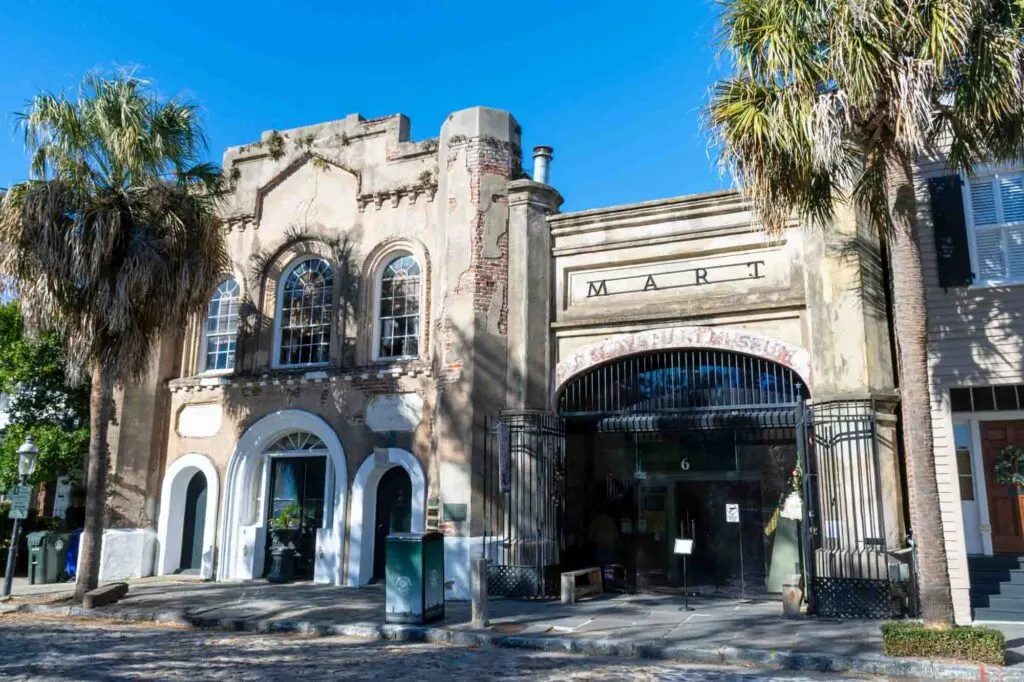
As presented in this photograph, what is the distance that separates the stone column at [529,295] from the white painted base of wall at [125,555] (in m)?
8.25

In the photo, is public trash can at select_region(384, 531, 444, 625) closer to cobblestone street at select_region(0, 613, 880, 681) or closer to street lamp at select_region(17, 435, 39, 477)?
cobblestone street at select_region(0, 613, 880, 681)

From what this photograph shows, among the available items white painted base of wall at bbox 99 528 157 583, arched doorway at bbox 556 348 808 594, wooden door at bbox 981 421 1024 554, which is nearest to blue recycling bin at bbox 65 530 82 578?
white painted base of wall at bbox 99 528 157 583

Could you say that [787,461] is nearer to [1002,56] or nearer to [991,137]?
[991,137]

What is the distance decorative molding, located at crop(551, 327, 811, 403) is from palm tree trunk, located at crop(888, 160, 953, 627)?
359 centimetres

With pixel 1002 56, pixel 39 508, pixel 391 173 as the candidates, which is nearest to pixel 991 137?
pixel 1002 56

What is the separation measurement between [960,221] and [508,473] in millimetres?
7528

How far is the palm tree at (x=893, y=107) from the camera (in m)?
8.89

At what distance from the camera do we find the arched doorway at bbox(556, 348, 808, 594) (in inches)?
531

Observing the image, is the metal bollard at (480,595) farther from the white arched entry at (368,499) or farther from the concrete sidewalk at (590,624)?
the white arched entry at (368,499)

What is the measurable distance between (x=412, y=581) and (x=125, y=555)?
28.0 feet

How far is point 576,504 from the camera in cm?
1500

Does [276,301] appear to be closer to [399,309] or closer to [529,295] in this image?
[399,309]

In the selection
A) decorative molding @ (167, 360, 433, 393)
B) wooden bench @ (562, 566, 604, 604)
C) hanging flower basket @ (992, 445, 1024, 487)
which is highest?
decorative molding @ (167, 360, 433, 393)

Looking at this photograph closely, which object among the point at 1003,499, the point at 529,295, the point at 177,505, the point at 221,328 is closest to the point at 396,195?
the point at 529,295
